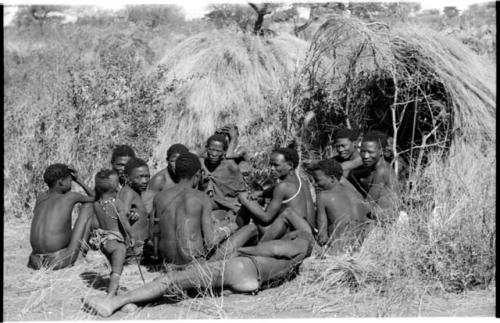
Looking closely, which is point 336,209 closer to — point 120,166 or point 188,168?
point 188,168

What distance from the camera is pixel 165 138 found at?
28.6 ft

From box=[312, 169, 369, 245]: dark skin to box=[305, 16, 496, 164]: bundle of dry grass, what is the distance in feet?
5.33

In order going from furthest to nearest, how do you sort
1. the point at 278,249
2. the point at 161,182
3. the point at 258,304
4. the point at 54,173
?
1. the point at 161,182
2. the point at 54,173
3. the point at 278,249
4. the point at 258,304

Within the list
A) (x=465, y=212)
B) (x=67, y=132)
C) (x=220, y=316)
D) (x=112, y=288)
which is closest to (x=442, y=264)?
(x=465, y=212)

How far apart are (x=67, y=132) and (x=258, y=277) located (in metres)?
3.83

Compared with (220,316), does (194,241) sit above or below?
above

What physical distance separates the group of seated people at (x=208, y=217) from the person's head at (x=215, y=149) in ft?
0.03

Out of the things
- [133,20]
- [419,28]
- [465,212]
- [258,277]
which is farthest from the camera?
[133,20]

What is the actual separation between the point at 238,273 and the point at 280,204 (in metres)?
0.91

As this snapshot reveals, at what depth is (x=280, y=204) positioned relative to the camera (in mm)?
5449

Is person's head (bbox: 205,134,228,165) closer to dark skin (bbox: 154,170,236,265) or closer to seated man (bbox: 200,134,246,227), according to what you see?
seated man (bbox: 200,134,246,227)

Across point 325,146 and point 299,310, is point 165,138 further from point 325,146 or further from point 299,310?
point 299,310

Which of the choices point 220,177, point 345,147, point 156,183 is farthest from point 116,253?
point 345,147

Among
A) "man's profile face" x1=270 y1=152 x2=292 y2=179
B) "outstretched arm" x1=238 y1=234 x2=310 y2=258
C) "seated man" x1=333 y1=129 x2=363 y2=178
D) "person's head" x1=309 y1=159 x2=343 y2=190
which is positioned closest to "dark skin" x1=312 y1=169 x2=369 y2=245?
"person's head" x1=309 y1=159 x2=343 y2=190
